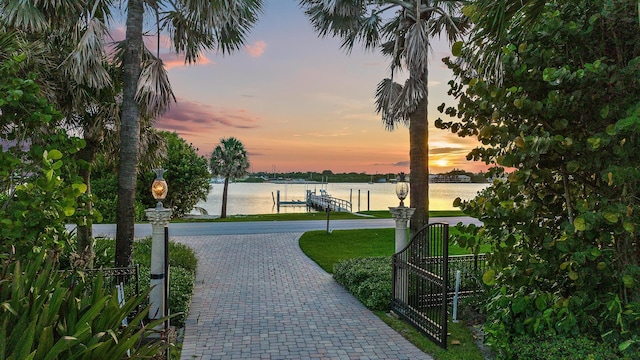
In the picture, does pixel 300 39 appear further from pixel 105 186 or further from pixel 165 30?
pixel 105 186

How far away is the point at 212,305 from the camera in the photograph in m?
7.29

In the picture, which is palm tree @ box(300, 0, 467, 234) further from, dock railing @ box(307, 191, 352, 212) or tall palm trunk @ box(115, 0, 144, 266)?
dock railing @ box(307, 191, 352, 212)

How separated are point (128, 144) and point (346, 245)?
827 cm

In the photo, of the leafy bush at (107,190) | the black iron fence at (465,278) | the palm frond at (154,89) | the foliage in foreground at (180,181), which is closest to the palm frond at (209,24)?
the palm frond at (154,89)

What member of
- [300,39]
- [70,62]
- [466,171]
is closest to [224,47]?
[70,62]

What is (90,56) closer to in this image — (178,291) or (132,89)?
(132,89)

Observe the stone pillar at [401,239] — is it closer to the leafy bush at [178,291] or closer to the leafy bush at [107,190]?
the leafy bush at [178,291]

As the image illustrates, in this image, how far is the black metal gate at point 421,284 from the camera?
18.5ft

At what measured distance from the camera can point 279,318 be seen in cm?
662

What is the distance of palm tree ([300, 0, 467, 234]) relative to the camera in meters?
8.05

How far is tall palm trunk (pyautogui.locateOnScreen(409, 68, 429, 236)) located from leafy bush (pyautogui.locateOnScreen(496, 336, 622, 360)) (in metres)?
3.86

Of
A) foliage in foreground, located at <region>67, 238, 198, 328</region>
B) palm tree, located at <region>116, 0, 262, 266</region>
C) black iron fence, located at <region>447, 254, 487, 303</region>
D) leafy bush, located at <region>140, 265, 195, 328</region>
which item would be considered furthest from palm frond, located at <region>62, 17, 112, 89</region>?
black iron fence, located at <region>447, 254, 487, 303</region>

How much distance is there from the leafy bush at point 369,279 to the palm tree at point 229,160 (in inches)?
984

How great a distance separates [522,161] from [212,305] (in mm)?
5816
